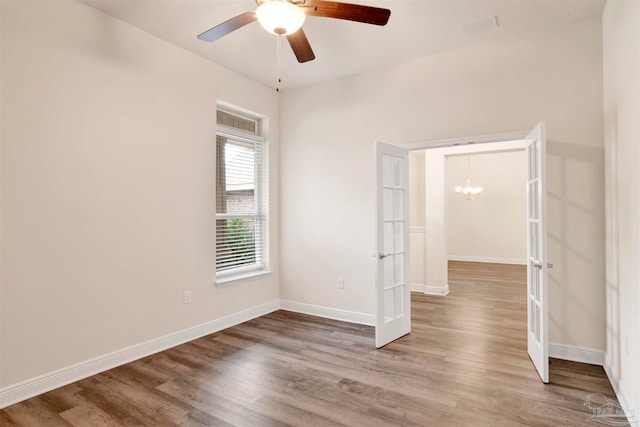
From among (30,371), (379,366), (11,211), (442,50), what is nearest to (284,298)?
(379,366)

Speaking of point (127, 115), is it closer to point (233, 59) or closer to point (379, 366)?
point (233, 59)

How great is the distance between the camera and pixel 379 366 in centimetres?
301

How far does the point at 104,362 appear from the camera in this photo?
9.66 ft

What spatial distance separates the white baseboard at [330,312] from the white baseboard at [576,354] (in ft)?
5.89

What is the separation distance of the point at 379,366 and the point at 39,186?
10.1 feet

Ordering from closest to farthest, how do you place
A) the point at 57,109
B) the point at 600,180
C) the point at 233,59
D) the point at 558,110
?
the point at 57,109 → the point at 600,180 → the point at 558,110 → the point at 233,59

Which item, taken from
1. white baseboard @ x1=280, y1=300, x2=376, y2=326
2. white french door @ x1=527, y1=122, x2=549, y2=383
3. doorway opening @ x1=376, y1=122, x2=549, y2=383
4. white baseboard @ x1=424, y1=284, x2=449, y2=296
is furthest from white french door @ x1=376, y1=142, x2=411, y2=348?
white baseboard @ x1=424, y1=284, x2=449, y2=296

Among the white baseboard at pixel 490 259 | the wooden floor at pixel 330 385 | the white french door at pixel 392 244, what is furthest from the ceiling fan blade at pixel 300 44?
the white baseboard at pixel 490 259

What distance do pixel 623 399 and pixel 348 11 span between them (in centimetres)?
310

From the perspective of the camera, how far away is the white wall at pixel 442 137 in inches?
120

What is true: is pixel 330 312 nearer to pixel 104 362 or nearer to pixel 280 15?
pixel 104 362

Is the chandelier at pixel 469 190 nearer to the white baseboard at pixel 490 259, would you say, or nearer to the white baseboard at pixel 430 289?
the white baseboard at pixel 490 259

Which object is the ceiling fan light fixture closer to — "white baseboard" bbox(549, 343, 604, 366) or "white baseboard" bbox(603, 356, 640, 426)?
"white baseboard" bbox(603, 356, 640, 426)

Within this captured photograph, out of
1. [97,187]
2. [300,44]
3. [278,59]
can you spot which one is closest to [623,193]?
[300,44]
